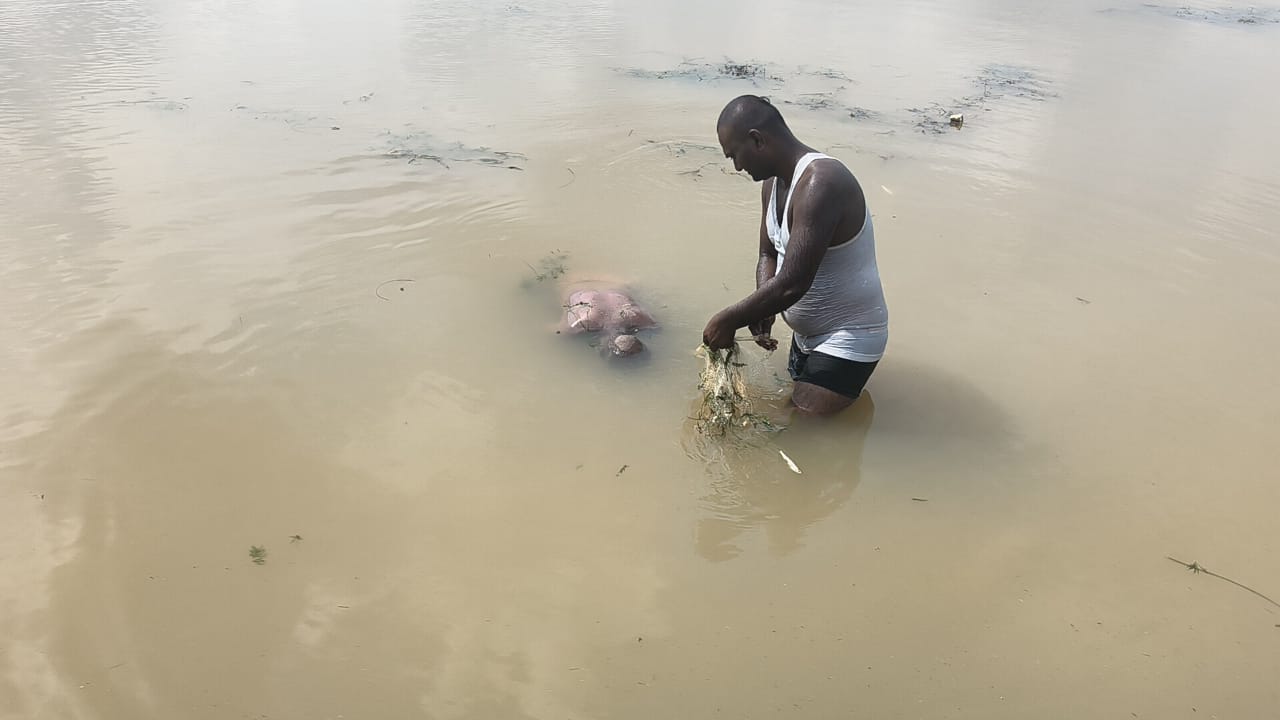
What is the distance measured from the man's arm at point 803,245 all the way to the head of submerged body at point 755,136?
0.45 feet

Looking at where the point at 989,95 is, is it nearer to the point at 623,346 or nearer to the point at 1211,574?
the point at 623,346

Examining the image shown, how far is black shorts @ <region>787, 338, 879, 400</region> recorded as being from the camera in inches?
123

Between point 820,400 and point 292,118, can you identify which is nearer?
point 820,400

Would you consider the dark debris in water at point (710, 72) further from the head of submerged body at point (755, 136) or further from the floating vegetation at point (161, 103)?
the head of submerged body at point (755, 136)

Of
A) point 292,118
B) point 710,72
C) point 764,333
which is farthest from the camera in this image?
point 710,72

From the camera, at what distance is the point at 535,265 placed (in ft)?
14.4

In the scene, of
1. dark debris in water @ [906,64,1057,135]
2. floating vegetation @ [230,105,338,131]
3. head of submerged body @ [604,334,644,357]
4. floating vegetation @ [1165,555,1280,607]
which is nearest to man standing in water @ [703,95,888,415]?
head of submerged body @ [604,334,644,357]

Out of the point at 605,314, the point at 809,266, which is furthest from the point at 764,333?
the point at 605,314

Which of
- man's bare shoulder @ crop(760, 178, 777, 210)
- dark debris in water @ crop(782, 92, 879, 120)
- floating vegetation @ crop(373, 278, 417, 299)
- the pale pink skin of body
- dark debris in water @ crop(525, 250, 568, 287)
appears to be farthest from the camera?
dark debris in water @ crop(782, 92, 879, 120)

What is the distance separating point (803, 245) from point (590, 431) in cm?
112

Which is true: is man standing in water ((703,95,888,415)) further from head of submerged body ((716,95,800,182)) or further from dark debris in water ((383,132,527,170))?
dark debris in water ((383,132,527,170))

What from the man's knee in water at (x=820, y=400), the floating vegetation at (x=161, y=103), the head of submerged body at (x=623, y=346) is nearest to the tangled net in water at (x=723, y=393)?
the man's knee in water at (x=820, y=400)

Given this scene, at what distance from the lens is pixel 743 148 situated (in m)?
2.74

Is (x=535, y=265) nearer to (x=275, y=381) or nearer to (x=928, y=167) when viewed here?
(x=275, y=381)
